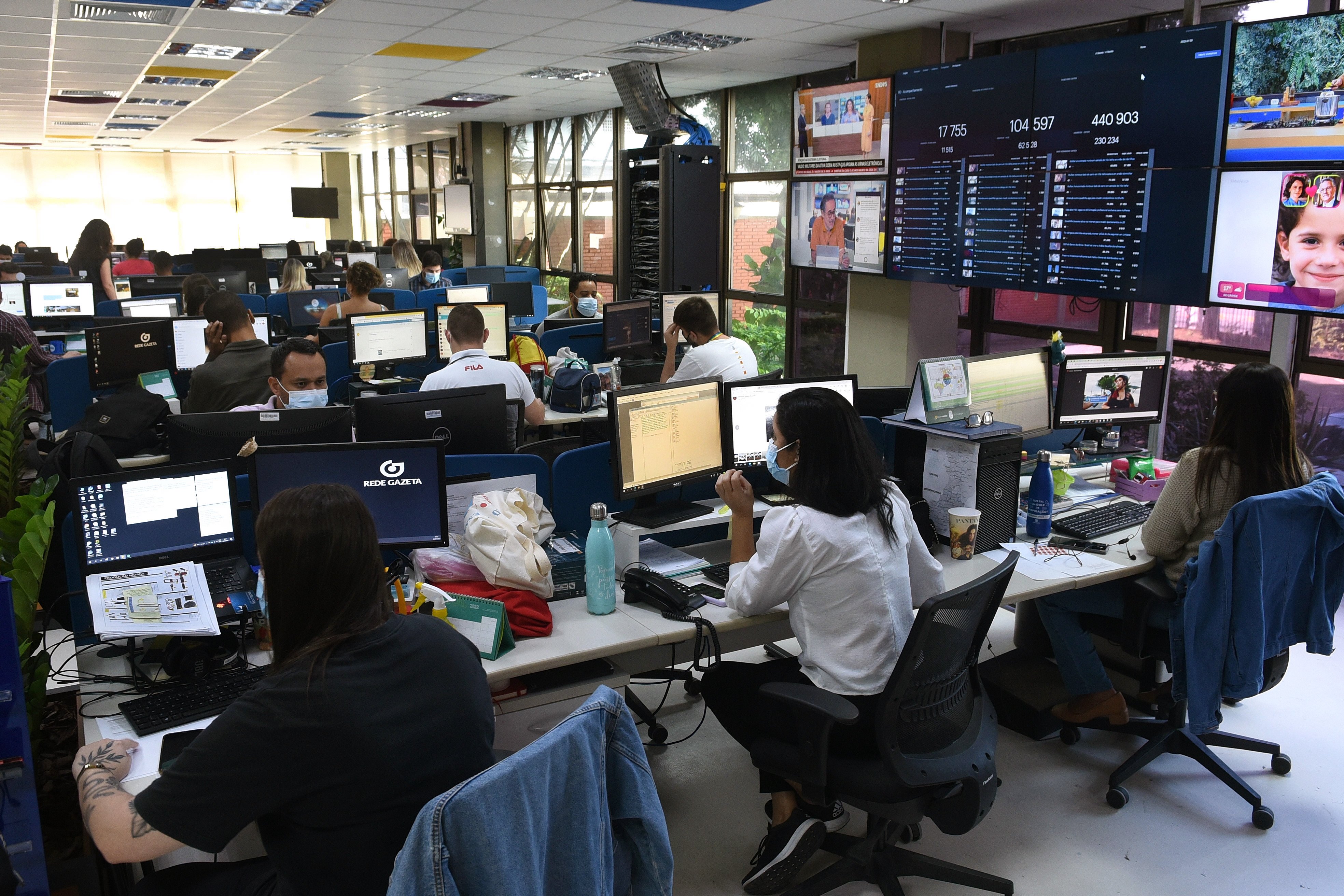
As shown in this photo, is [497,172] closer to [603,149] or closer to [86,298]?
[603,149]

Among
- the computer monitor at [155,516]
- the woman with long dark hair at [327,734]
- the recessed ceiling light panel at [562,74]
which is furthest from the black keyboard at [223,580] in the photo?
the recessed ceiling light panel at [562,74]

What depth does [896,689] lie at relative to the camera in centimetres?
209

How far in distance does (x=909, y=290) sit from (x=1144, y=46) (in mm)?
2043

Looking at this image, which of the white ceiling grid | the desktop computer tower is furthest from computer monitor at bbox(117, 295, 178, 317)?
the desktop computer tower

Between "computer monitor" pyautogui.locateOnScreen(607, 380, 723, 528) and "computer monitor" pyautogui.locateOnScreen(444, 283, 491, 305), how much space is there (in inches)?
194

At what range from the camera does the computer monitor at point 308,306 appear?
7.71 meters

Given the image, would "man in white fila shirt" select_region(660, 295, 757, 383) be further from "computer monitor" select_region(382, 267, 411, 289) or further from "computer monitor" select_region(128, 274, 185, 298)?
"computer monitor" select_region(382, 267, 411, 289)

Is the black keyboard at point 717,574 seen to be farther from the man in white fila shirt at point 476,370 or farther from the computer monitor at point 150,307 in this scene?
the computer monitor at point 150,307

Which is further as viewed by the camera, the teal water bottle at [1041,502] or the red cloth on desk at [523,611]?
the teal water bottle at [1041,502]

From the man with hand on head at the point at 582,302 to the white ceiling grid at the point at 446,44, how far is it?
1.61m

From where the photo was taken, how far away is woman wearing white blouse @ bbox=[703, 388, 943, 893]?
225 centimetres

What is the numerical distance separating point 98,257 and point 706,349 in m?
6.26

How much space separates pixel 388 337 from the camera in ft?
20.0

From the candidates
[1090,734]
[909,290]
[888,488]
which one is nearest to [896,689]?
[888,488]
